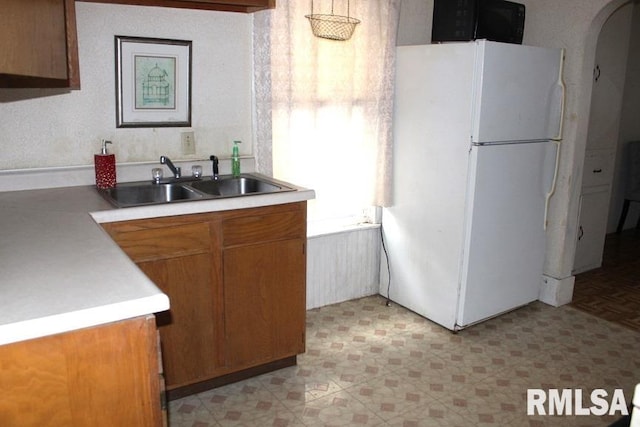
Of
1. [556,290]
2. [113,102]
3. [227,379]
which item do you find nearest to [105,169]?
[113,102]

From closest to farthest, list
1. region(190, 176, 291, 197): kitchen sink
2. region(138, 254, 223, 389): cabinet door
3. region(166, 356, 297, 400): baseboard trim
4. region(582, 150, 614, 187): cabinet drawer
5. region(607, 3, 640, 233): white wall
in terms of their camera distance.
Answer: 1. region(138, 254, 223, 389): cabinet door
2. region(166, 356, 297, 400): baseboard trim
3. region(190, 176, 291, 197): kitchen sink
4. region(582, 150, 614, 187): cabinet drawer
5. region(607, 3, 640, 233): white wall

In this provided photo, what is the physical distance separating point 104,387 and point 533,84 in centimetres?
277

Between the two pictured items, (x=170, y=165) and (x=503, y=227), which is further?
(x=503, y=227)

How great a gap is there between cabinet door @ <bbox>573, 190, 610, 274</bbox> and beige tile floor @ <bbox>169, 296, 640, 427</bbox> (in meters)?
0.91

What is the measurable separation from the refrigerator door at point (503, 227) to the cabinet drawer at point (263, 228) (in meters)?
1.03

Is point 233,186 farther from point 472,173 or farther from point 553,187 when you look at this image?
point 553,187

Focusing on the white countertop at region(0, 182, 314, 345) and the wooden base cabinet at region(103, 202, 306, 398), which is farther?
the wooden base cabinet at region(103, 202, 306, 398)

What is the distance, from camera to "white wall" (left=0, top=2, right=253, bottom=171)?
8.02 feet

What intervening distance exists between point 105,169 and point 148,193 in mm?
229

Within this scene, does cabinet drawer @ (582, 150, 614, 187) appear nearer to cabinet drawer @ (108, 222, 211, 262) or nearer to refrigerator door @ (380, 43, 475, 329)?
refrigerator door @ (380, 43, 475, 329)

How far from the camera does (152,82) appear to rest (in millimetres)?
2682

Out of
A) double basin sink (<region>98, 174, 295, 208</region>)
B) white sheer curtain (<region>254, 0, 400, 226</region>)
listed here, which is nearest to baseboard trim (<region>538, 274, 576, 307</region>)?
white sheer curtain (<region>254, 0, 400, 226</region>)

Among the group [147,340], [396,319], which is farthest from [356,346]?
[147,340]

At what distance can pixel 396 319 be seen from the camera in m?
3.36
